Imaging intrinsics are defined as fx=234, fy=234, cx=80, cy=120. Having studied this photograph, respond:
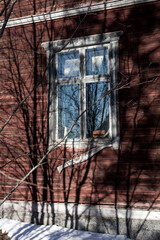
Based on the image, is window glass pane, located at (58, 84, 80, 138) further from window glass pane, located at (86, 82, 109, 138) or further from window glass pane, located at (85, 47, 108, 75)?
window glass pane, located at (85, 47, 108, 75)

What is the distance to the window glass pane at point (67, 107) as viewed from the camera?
553 cm

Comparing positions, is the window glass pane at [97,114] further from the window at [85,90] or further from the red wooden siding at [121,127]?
the red wooden siding at [121,127]

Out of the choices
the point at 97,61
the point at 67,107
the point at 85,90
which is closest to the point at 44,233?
the point at 67,107

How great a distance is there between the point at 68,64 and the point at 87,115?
4.51ft

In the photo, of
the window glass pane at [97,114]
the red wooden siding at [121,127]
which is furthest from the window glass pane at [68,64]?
the window glass pane at [97,114]

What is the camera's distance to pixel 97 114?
5.35 meters

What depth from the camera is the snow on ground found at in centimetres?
459

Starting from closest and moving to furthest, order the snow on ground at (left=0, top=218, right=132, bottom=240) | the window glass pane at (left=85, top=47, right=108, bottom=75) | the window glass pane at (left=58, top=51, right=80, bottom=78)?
the snow on ground at (left=0, top=218, right=132, bottom=240) → the window glass pane at (left=85, top=47, right=108, bottom=75) → the window glass pane at (left=58, top=51, right=80, bottom=78)

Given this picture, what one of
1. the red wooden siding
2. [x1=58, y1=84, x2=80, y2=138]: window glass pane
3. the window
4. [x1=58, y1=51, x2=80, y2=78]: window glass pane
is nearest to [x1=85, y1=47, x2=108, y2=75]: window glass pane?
the window

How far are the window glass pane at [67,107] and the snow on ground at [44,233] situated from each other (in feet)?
6.72

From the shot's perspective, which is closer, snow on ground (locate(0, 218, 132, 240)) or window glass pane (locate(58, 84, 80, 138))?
snow on ground (locate(0, 218, 132, 240))

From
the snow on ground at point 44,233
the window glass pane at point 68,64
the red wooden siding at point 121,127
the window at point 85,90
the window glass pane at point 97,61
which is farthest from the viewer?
the window glass pane at point 68,64

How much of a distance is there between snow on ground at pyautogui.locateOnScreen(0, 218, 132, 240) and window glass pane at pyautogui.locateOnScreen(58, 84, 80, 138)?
2.05 meters

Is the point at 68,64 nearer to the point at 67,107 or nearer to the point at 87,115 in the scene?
the point at 67,107
